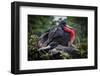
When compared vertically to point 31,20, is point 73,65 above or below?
below

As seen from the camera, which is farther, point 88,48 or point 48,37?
point 88,48

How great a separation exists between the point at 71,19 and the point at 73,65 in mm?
223

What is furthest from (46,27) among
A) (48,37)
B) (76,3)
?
(76,3)

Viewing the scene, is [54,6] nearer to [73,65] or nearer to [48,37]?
[48,37]

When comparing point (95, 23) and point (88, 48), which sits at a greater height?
point (95, 23)

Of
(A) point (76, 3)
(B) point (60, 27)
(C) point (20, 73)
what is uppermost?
(A) point (76, 3)

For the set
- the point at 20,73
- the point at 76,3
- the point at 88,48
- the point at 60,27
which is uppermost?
the point at 76,3

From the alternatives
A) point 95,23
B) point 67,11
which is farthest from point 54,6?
point 95,23

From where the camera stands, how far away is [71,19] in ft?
4.14

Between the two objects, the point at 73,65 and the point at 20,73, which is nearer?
the point at 20,73

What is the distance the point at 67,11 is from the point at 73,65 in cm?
26

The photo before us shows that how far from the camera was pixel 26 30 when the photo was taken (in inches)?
45.4

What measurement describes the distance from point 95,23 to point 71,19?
14cm

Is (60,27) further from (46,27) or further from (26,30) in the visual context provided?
(26,30)
